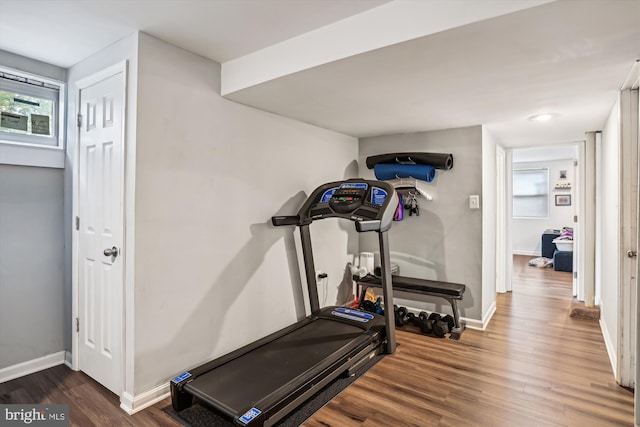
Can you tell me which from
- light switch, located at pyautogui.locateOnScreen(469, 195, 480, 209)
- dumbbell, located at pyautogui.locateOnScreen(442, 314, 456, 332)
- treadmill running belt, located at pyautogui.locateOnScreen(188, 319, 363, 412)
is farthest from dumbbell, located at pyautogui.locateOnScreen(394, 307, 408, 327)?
light switch, located at pyautogui.locateOnScreen(469, 195, 480, 209)

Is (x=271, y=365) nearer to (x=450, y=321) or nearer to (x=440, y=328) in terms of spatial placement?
(x=440, y=328)

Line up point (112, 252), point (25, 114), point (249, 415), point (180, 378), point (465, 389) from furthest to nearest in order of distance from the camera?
point (25, 114)
point (465, 389)
point (112, 252)
point (180, 378)
point (249, 415)

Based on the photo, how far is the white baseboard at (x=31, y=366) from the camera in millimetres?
2449

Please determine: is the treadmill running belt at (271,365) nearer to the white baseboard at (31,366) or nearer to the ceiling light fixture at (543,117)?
the white baseboard at (31,366)

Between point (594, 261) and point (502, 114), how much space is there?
2313 millimetres

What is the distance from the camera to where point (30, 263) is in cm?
259

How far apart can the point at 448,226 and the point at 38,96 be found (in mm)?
3792

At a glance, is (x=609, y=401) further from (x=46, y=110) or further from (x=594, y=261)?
(x=46, y=110)

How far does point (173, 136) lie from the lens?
2287mm

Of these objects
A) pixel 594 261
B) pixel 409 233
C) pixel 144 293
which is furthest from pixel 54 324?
pixel 594 261

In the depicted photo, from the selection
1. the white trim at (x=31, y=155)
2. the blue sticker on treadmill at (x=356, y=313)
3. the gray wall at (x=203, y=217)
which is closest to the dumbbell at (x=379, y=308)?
the blue sticker on treadmill at (x=356, y=313)

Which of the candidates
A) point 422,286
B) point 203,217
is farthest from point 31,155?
point 422,286

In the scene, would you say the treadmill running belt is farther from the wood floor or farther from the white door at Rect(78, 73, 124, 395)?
the white door at Rect(78, 73, 124, 395)

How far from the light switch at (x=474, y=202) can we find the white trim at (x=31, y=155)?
11.9ft
